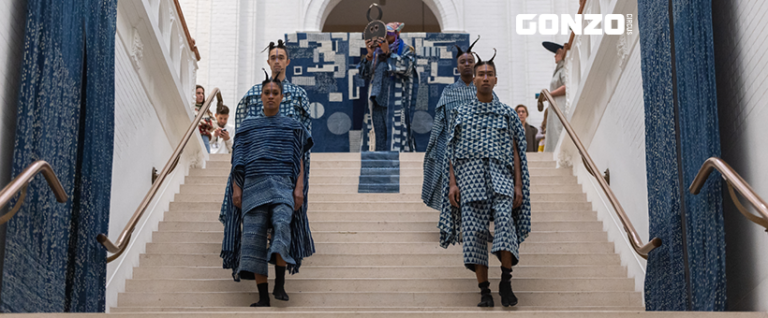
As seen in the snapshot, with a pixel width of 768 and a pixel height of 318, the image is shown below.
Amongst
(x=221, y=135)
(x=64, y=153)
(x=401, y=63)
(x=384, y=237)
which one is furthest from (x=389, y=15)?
(x=64, y=153)

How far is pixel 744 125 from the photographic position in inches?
207

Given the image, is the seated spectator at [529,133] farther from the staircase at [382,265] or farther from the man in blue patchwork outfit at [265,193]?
the man in blue patchwork outfit at [265,193]

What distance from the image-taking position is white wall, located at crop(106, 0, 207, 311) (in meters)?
7.34

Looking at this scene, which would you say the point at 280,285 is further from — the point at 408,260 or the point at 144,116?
the point at 144,116

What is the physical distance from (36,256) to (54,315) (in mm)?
564

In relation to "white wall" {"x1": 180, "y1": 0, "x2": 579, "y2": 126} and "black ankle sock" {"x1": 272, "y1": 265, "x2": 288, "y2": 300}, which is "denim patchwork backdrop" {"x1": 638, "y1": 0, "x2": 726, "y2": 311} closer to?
"black ankle sock" {"x1": 272, "y1": 265, "x2": 288, "y2": 300}

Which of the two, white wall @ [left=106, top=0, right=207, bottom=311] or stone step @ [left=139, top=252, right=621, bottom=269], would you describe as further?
stone step @ [left=139, top=252, right=621, bottom=269]

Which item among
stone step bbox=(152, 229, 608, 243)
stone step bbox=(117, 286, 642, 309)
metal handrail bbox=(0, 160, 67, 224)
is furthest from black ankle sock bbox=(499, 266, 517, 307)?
metal handrail bbox=(0, 160, 67, 224)

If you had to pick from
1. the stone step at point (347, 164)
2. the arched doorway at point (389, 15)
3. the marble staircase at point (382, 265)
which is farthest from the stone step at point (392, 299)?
the arched doorway at point (389, 15)

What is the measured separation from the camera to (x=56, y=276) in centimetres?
530

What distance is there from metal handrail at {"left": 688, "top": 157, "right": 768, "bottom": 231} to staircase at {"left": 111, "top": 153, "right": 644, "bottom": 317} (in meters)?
1.42

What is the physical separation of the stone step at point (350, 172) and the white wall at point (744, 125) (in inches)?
177

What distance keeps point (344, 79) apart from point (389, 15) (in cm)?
576

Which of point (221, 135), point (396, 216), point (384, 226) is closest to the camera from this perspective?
point (384, 226)
